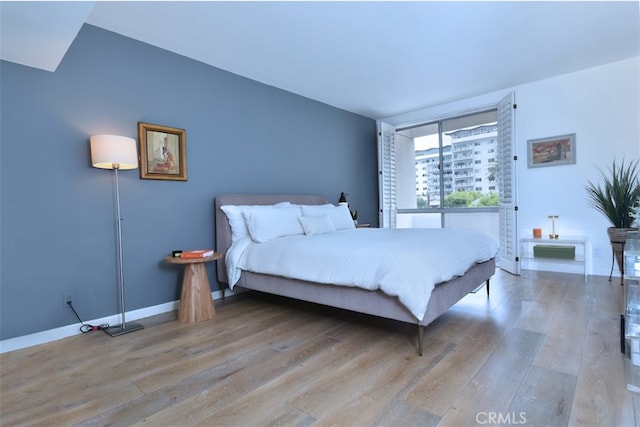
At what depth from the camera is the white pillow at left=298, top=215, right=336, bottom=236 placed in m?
3.38

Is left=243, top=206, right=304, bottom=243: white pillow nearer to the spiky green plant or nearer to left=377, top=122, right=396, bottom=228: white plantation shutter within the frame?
left=377, top=122, right=396, bottom=228: white plantation shutter

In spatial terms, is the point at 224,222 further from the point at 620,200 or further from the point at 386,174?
the point at 620,200

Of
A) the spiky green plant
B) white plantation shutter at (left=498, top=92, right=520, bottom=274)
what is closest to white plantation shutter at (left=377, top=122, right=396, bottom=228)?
white plantation shutter at (left=498, top=92, right=520, bottom=274)

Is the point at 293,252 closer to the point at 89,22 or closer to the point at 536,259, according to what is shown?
the point at 89,22

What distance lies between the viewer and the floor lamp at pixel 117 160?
7.78 ft

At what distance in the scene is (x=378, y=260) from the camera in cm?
209

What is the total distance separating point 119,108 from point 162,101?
40 centimetres

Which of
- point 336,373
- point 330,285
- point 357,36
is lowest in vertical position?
point 336,373

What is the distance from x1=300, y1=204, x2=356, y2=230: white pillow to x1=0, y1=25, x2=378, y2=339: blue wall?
0.61 metres

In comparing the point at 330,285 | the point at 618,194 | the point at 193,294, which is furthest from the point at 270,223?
the point at 618,194

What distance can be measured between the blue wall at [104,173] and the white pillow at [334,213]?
2.00ft

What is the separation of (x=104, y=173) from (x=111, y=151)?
0.41 meters

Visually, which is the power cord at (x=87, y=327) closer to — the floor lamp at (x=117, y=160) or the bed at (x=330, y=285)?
the floor lamp at (x=117, y=160)

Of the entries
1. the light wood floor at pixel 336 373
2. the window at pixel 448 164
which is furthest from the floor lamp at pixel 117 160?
the window at pixel 448 164
